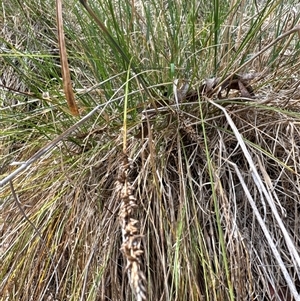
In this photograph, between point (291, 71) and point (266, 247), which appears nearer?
point (266, 247)

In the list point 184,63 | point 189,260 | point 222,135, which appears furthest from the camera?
point 184,63

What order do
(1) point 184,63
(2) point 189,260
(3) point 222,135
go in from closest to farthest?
1. (2) point 189,260
2. (3) point 222,135
3. (1) point 184,63

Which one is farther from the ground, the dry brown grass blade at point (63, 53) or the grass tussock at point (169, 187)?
the dry brown grass blade at point (63, 53)

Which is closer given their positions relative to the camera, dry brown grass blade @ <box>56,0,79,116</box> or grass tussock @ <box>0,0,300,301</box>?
dry brown grass blade @ <box>56,0,79,116</box>

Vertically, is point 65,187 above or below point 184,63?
below

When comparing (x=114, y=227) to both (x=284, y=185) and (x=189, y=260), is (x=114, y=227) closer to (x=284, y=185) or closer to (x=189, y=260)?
(x=189, y=260)

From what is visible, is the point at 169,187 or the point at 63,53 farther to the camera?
the point at 169,187

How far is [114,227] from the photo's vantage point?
817mm

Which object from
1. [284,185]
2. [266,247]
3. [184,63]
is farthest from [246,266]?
[184,63]

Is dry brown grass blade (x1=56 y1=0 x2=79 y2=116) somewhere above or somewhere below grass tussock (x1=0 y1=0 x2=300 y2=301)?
above

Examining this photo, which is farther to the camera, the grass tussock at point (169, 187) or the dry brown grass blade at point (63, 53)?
the grass tussock at point (169, 187)

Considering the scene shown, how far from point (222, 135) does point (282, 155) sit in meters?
0.12

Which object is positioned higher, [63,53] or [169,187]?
[63,53]

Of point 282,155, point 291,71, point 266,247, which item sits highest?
point 291,71
